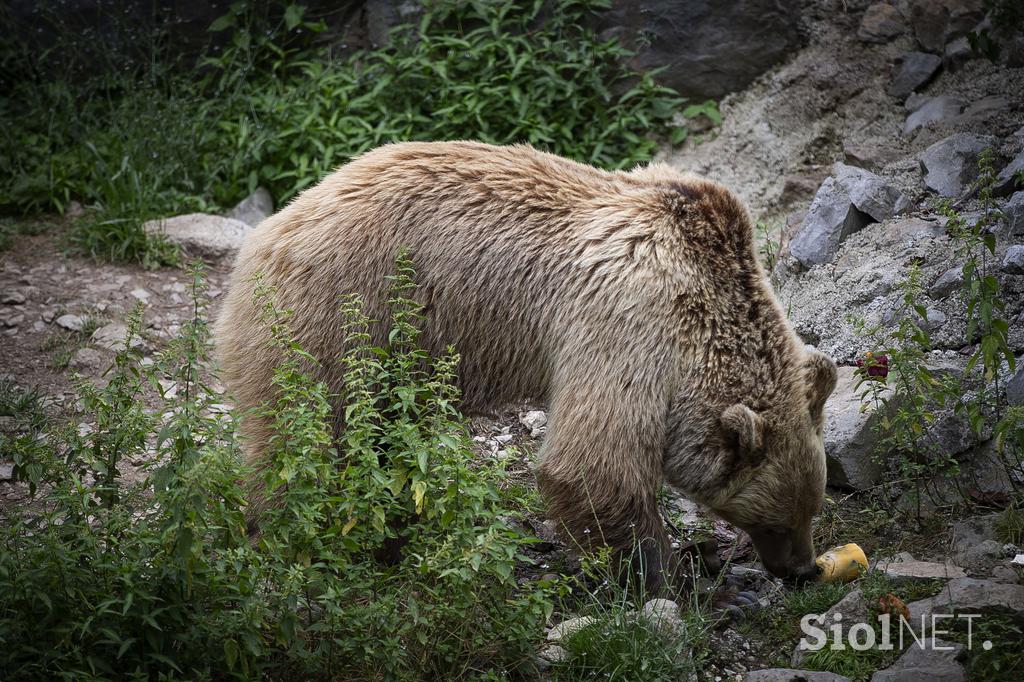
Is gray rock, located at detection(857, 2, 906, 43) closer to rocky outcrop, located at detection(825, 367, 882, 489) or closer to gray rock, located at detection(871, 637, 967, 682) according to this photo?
rocky outcrop, located at detection(825, 367, 882, 489)

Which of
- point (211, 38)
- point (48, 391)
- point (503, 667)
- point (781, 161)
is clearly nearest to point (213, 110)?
point (211, 38)

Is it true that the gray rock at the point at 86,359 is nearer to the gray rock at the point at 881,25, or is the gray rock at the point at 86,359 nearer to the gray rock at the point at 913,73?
the gray rock at the point at 913,73

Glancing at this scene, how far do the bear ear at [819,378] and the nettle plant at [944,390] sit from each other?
0.41m

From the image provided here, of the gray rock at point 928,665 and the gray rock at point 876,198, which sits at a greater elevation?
the gray rock at point 876,198

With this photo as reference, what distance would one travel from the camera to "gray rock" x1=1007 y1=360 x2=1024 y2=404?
538 centimetres

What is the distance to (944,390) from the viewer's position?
5113 mm

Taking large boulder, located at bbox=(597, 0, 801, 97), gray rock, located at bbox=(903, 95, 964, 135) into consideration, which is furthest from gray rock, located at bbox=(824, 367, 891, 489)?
large boulder, located at bbox=(597, 0, 801, 97)

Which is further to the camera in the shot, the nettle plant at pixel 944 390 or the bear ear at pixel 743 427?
the nettle plant at pixel 944 390

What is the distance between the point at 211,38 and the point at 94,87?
113 centimetres

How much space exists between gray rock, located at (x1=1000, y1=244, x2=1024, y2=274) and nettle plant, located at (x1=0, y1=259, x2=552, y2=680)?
335 centimetres

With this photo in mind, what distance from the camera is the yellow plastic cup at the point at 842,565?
16.2 feet

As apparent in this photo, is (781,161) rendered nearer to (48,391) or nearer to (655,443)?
(655,443)

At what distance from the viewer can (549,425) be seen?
499 centimetres

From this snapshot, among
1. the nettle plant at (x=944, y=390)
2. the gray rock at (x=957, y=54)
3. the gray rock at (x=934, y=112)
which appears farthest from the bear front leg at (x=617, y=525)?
the gray rock at (x=957, y=54)
